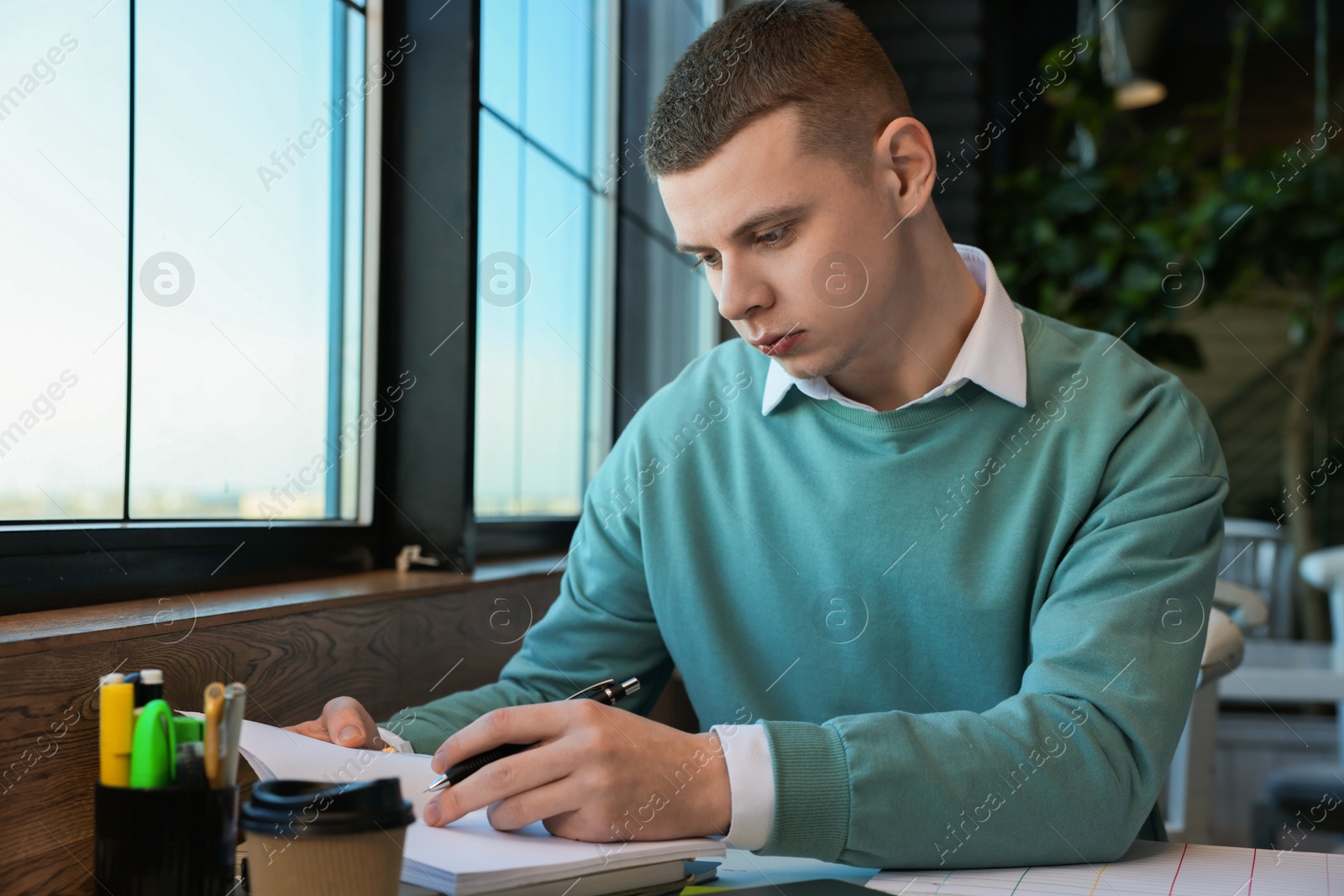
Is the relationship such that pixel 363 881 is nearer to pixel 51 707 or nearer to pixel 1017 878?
pixel 51 707

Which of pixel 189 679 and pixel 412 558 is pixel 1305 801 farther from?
pixel 189 679

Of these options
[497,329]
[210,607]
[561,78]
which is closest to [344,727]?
[210,607]

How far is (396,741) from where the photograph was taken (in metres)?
0.97

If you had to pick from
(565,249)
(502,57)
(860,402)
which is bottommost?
(860,402)

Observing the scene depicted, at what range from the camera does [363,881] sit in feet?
2.10

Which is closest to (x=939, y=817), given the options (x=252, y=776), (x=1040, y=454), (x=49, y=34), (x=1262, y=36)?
(x=1040, y=454)

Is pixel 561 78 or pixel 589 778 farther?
pixel 561 78

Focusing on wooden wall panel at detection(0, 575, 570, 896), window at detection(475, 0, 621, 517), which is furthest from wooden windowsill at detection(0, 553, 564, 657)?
window at detection(475, 0, 621, 517)

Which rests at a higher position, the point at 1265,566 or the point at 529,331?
the point at 529,331

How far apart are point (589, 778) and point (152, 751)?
28 cm

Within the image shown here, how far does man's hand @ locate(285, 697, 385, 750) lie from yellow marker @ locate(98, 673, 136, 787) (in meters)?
0.23

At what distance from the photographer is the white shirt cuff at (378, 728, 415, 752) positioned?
0.97 m

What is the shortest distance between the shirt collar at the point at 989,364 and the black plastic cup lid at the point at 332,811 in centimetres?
66

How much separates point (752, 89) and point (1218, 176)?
3374 millimetres
